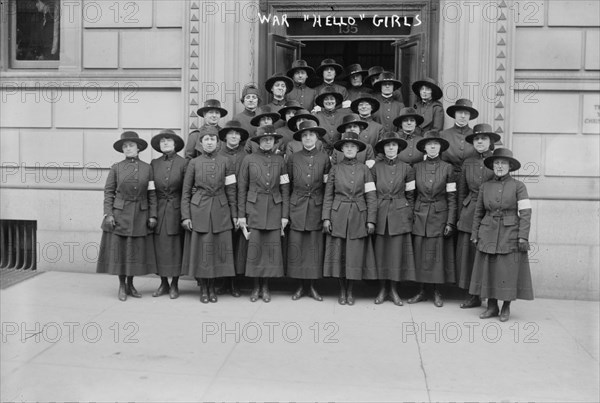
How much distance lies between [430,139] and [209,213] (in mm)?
2774

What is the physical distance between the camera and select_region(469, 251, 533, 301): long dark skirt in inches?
296

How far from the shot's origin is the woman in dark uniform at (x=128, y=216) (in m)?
8.27

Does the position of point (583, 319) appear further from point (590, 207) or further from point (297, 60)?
point (297, 60)

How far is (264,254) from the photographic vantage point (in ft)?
27.4

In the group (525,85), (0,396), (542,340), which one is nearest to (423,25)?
(525,85)

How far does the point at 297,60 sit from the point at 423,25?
75.1 inches

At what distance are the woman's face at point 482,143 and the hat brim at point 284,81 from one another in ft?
8.94

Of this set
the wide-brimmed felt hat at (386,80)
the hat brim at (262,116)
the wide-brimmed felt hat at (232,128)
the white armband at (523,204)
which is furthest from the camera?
the wide-brimmed felt hat at (386,80)

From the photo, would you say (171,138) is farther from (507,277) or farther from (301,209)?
(507,277)

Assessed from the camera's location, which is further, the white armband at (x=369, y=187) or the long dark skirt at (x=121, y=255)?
the long dark skirt at (x=121, y=255)

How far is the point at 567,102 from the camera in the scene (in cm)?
932

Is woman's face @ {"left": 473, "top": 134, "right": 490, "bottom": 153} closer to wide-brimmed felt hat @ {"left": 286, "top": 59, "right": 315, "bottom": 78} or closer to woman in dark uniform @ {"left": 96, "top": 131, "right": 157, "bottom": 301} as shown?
wide-brimmed felt hat @ {"left": 286, "top": 59, "right": 315, "bottom": 78}

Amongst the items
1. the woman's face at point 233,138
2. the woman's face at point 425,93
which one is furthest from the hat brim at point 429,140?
the woman's face at point 233,138

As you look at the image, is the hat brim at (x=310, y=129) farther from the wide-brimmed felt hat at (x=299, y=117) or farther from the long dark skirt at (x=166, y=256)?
the long dark skirt at (x=166, y=256)
